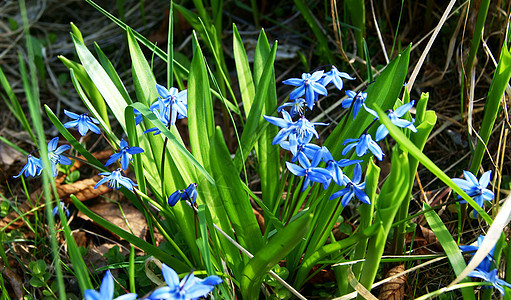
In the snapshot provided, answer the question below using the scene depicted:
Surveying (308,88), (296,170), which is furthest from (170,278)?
(308,88)

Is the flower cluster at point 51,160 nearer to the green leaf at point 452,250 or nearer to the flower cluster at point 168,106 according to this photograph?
the flower cluster at point 168,106

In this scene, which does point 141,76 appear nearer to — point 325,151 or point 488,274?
point 325,151

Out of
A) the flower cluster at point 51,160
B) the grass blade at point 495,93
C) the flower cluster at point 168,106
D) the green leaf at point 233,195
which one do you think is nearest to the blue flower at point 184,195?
the green leaf at point 233,195

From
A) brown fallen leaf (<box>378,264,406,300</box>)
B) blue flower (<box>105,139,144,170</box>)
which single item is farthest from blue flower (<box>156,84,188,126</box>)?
brown fallen leaf (<box>378,264,406,300</box>)

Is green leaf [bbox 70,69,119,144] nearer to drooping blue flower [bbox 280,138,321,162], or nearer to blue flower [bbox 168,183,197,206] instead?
blue flower [bbox 168,183,197,206]

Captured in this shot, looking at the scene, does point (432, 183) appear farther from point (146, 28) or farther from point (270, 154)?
point (146, 28)

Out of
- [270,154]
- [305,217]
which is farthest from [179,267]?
[305,217]
